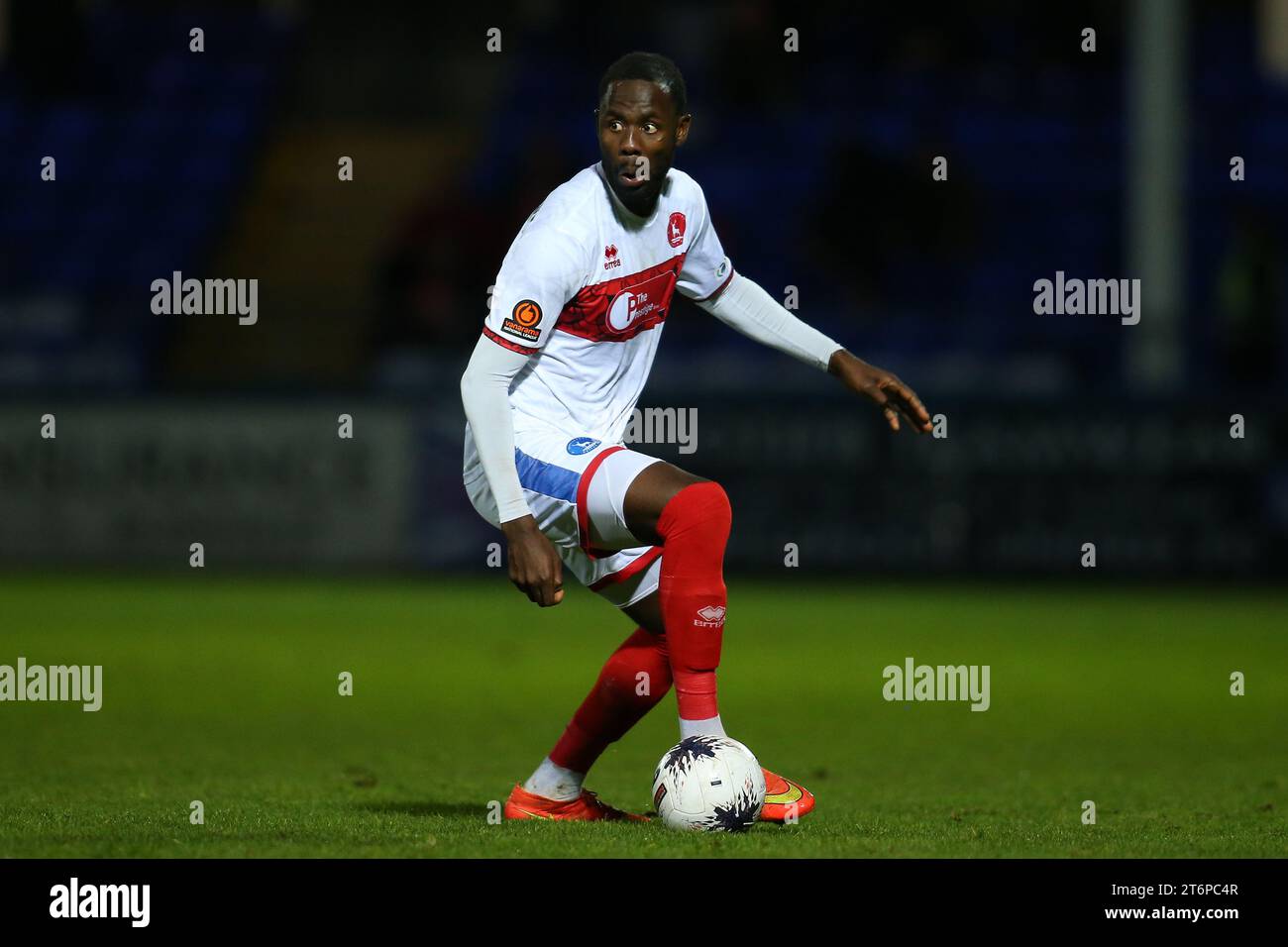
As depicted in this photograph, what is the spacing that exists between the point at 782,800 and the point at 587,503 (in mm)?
1074

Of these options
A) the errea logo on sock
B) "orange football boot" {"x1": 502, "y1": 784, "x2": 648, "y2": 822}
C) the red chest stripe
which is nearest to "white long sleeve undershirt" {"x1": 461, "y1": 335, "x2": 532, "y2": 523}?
the red chest stripe

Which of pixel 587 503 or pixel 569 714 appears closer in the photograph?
pixel 587 503

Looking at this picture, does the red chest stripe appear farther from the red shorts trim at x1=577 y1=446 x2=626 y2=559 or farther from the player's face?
the red shorts trim at x1=577 y1=446 x2=626 y2=559

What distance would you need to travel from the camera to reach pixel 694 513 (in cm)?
545

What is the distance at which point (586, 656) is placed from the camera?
11.1 metres

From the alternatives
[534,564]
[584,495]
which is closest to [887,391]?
[584,495]

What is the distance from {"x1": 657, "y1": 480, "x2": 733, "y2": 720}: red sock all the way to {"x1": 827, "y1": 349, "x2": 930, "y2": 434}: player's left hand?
2.33ft

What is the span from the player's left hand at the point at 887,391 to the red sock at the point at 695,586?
0.71 m

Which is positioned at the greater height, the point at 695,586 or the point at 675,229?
the point at 675,229

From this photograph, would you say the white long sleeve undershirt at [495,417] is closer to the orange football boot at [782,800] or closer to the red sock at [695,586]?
the red sock at [695,586]

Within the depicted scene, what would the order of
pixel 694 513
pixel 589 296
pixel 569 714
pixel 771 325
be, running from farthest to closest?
1. pixel 569 714
2. pixel 771 325
3. pixel 589 296
4. pixel 694 513

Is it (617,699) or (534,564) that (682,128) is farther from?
(617,699)

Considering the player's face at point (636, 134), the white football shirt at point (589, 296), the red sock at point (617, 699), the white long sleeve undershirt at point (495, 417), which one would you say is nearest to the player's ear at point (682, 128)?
the player's face at point (636, 134)

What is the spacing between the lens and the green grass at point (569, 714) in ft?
18.0
